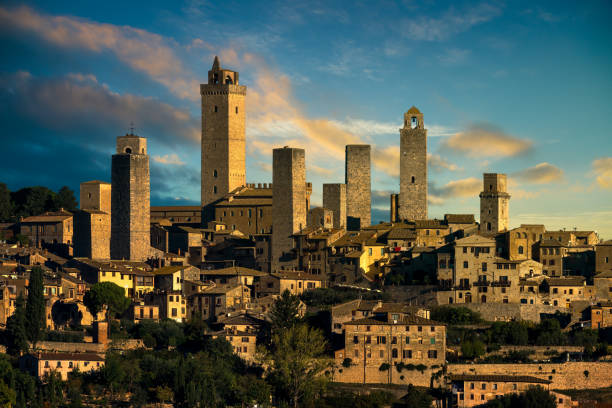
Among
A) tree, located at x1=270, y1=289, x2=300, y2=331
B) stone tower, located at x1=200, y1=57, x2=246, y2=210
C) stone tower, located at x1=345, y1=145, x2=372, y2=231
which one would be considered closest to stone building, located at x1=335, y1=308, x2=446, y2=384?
tree, located at x1=270, y1=289, x2=300, y2=331

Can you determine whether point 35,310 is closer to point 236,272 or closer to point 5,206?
point 236,272

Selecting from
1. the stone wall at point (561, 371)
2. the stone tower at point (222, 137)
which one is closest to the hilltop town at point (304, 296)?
the stone wall at point (561, 371)

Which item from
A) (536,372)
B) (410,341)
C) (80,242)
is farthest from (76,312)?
(536,372)

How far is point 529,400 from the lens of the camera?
66.9m

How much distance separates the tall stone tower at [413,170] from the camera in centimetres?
9700

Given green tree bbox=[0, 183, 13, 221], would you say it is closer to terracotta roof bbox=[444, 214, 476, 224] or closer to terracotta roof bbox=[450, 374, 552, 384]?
terracotta roof bbox=[444, 214, 476, 224]

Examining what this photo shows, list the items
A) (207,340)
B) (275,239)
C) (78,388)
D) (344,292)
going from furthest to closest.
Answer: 1. (275,239)
2. (344,292)
3. (207,340)
4. (78,388)

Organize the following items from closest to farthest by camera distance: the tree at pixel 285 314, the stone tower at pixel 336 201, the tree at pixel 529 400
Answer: the tree at pixel 529 400 < the tree at pixel 285 314 < the stone tower at pixel 336 201

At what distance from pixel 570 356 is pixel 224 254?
2707 centimetres

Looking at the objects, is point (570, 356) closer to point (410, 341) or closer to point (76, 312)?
point (410, 341)

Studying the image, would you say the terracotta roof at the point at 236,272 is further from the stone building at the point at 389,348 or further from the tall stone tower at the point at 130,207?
the stone building at the point at 389,348

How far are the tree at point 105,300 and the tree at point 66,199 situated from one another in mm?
25060

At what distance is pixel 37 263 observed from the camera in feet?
280

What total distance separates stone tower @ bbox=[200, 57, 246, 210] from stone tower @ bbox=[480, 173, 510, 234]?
70.9 feet
